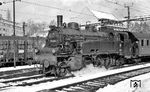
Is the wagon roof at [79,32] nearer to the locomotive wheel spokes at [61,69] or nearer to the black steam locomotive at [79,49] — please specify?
the black steam locomotive at [79,49]

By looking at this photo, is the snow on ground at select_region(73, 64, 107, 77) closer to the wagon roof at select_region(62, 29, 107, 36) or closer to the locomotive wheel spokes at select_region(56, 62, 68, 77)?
the locomotive wheel spokes at select_region(56, 62, 68, 77)

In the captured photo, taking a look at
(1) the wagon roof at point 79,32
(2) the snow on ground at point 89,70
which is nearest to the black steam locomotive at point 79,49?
(1) the wagon roof at point 79,32

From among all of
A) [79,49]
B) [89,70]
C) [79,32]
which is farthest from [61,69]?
[79,32]

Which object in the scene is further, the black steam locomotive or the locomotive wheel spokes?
the black steam locomotive

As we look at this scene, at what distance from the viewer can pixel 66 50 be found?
16.0 meters

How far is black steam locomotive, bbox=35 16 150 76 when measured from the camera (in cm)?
1545

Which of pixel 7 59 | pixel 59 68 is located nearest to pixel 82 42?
pixel 59 68

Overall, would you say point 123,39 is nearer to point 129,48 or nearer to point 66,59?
point 129,48

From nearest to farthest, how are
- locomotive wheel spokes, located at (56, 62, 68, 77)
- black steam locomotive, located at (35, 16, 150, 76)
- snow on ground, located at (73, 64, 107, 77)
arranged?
locomotive wheel spokes, located at (56, 62, 68, 77) < black steam locomotive, located at (35, 16, 150, 76) < snow on ground, located at (73, 64, 107, 77)

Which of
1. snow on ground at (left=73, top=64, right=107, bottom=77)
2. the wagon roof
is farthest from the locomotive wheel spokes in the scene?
the wagon roof

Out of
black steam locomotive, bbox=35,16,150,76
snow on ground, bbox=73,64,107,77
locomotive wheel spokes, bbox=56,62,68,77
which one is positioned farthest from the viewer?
snow on ground, bbox=73,64,107,77

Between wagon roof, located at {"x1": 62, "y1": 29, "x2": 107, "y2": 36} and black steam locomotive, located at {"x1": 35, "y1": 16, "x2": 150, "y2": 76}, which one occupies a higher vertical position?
wagon roof, located at {"x1": 62, "y1": 29, "x2": 107, "y2": 36}

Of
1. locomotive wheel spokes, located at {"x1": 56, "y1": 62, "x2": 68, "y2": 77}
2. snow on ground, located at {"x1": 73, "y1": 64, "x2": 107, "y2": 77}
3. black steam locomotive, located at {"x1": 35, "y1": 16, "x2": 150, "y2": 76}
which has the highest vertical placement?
black steam locomotive, located at {"x1": 35, "y1": 16, "x2": 150, "y2": 76}

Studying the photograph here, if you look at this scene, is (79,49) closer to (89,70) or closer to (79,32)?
(79,32)
